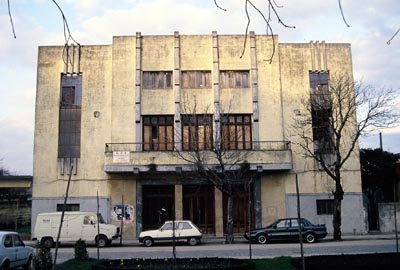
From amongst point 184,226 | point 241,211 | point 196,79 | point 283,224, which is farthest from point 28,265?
point 196,79

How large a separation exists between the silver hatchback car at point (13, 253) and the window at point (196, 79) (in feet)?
65.4

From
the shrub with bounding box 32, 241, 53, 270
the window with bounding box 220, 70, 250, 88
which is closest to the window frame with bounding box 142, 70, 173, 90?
the window with bounding box 220, 70, 250, 88

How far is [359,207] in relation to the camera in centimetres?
3472

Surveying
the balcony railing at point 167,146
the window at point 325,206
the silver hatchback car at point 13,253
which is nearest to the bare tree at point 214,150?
the balcony railing at point 167,146

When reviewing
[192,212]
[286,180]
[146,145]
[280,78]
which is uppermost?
[280,78]

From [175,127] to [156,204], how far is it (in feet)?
18.3

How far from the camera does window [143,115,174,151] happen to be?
34.8m

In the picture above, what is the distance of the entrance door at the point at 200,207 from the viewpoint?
113ft

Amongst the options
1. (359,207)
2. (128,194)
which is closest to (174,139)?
(128,194)

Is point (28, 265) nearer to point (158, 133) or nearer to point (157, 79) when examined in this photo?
point (158, 133)

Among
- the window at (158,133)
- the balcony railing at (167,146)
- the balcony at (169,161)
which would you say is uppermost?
the window at (158,133)

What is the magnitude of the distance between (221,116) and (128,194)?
847cm

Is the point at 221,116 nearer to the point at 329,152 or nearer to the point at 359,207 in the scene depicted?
the point at 329,152

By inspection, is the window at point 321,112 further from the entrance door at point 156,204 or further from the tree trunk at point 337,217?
the entrance door at point 156,204
